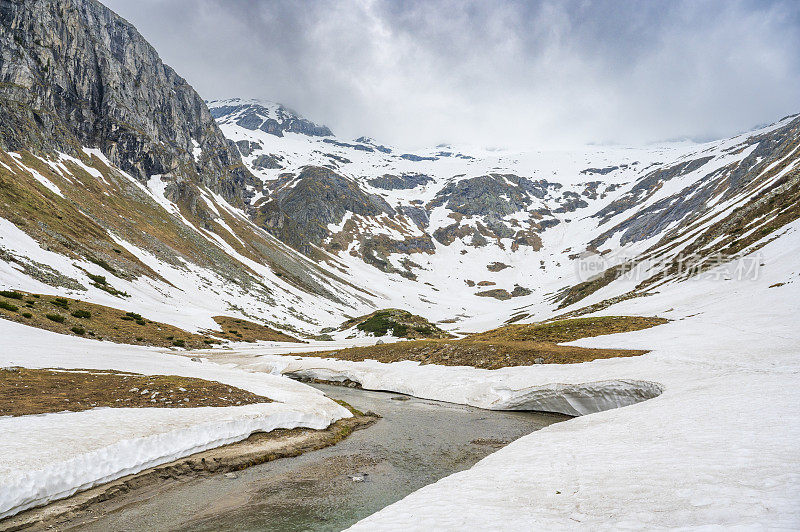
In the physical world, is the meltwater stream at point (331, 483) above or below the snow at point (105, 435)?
below

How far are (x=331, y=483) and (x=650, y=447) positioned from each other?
10.1 meters

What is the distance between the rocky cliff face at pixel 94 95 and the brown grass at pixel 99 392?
101 m

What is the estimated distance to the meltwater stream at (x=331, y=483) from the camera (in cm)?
1011

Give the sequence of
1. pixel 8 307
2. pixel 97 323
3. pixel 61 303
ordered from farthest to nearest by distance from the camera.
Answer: pixel 97 323, pixel 61 303, pixel 8 307

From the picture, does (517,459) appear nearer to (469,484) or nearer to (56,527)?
(469,484)

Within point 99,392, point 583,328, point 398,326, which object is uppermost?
point 583,328

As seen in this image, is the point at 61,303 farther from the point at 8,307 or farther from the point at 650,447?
the point at 650,447

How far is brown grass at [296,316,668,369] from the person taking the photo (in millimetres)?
28647

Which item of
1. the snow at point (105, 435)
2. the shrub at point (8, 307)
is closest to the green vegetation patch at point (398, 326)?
the snow at point (105, 435)

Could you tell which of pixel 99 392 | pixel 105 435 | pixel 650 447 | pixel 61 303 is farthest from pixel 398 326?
pixel 650 447

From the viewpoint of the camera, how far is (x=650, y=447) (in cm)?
976

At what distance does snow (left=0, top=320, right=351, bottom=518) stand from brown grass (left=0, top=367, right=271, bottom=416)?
983 millimetres

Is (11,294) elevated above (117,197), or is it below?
below

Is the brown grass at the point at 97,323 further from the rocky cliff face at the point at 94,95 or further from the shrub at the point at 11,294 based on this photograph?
the rocky cliff face at the point at 94,95
